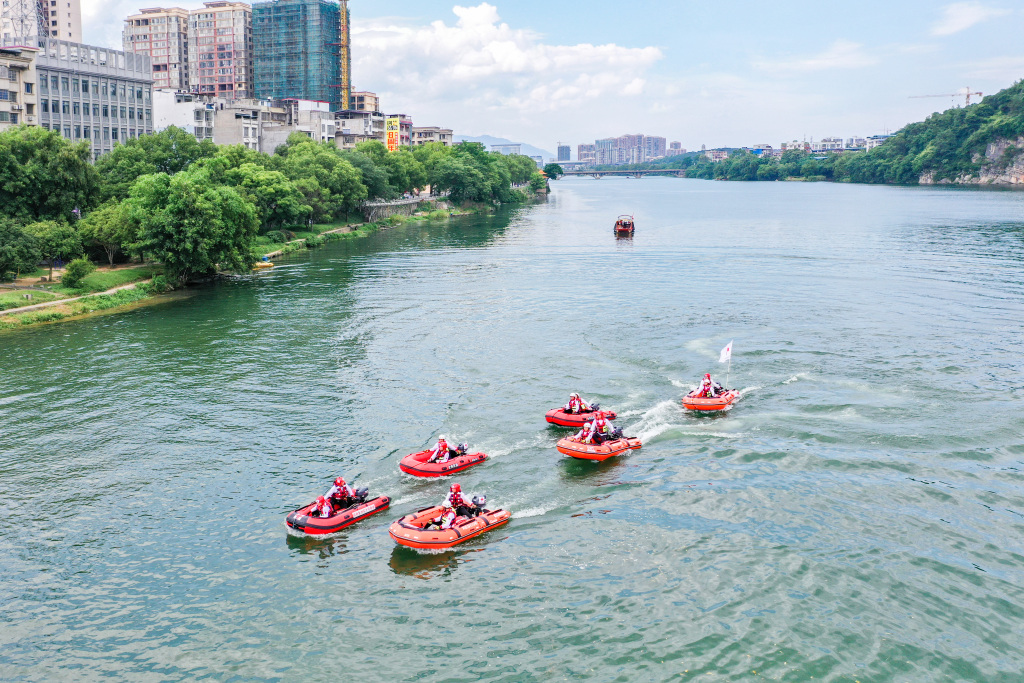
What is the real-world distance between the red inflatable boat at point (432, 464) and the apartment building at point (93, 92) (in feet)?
303

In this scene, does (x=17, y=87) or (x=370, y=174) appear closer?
(x=17, y=87)

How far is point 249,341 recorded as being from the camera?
5903 centimetres

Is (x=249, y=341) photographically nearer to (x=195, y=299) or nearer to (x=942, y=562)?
(x=195, y=299)

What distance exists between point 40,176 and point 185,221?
14.9m

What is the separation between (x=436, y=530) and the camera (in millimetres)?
31406

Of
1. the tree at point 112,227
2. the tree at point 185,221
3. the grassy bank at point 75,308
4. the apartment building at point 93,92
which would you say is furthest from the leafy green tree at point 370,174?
the grassy bank at point 75,308

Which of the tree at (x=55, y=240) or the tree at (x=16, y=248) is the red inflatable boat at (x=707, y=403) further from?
the tree at (x=55, y=240)

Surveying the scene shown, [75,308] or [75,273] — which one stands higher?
[75,273]

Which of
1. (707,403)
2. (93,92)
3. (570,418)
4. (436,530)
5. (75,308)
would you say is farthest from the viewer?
(93,92)

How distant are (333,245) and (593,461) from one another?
3224 inches

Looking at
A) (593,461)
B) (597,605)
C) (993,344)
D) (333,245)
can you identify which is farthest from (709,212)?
(597,605)

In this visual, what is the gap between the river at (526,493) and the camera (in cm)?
2591

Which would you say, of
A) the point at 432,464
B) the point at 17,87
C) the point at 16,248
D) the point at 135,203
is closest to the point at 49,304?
the point at 16,248

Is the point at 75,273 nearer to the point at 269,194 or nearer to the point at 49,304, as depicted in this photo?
the point at 49,304
